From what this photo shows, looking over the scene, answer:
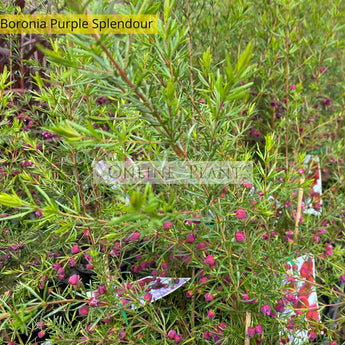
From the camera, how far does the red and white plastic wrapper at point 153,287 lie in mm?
996

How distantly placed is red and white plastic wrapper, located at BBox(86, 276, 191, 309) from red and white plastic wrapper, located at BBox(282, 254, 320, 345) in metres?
0.35

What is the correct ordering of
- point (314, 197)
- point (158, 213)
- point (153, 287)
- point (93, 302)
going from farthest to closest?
point (314, 197), point (153, 287), point (93, 302), point (158, 213)

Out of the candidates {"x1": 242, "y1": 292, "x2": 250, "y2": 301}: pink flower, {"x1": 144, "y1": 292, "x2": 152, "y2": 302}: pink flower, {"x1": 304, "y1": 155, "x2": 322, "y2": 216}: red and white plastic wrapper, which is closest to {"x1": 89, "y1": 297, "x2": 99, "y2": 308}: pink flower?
{"x1": 144, "y1": 292, "x2": 152, "y2": 302}: pink flower

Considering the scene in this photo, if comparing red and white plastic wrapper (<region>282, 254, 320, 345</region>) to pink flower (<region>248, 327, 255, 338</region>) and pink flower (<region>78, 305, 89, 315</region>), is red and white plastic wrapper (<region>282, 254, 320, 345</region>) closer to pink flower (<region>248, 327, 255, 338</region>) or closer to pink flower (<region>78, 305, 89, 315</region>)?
pink flower (<region>248, 327, 255, 338</region>)

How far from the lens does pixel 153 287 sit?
1.08 meters

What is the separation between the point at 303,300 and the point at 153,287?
0.53m

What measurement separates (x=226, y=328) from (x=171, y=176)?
495mm

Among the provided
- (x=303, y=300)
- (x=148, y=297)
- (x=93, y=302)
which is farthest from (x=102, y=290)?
(x=303, y=300)

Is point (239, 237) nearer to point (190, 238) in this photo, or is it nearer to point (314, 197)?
point (190, 238)

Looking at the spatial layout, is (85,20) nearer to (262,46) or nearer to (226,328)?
(226,328)

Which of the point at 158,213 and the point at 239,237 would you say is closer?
the point at 158,213

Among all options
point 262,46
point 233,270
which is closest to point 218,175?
point 233,270

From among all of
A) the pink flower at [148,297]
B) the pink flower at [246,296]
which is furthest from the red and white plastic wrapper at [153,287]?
the pink flower at [246,296]

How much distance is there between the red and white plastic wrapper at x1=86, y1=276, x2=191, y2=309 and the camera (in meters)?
1.00
